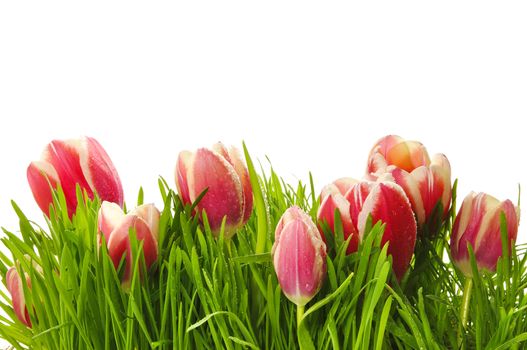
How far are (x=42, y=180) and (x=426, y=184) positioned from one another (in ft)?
1.02

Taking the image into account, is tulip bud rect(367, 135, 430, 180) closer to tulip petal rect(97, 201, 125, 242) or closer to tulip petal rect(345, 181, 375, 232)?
tulip petal rect(345, 181, 375, 232)

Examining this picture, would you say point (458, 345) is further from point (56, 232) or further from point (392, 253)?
point (56, 232)

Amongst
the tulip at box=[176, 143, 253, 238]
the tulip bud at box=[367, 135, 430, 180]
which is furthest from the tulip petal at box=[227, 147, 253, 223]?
the tulip bud at box=[367, 135, 430, 180]

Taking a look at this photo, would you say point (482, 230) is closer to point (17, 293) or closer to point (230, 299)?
point (230, 299)

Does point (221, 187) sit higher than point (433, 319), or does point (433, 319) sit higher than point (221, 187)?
point (221, 187)

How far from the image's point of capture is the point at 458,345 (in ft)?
2.08

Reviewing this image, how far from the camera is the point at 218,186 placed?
618 millimetres

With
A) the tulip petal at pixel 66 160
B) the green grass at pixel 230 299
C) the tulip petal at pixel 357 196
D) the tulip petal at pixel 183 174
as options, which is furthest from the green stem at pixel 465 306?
the tulip petal at pixel 66 160

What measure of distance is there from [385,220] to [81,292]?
224mm

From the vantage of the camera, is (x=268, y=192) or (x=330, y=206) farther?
(x=268, y=192)

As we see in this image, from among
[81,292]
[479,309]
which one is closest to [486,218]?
[479,309]

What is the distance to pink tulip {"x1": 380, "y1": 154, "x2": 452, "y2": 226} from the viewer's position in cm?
63

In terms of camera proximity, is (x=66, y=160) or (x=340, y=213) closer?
(x=340, y=213)

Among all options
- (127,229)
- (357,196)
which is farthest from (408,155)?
(127,229)
